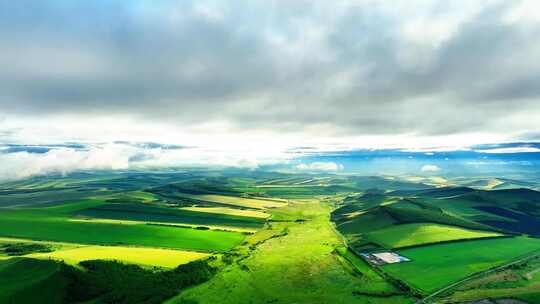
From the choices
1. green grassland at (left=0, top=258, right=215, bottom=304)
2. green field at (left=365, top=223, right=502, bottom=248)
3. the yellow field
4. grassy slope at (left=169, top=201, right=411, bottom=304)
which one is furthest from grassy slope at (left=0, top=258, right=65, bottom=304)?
green field at (left=365, top=223, right=502, bottom=248)

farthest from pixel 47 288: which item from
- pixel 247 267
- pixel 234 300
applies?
pixel 247 267

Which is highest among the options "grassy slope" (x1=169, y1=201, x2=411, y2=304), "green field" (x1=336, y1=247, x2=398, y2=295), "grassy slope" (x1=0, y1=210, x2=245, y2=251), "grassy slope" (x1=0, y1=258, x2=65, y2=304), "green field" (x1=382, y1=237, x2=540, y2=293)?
"grassy slope" (x1=0, y1=258, x2=65, y2=304)

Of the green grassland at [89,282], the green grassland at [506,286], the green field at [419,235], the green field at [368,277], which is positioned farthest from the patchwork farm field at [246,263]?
the green grassland at [506,286]

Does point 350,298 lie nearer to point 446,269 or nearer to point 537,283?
point 446,269

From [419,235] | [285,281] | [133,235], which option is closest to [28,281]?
[133,235]

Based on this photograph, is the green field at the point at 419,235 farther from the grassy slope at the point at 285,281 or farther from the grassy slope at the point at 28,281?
the grassy slope at the point at 28,281

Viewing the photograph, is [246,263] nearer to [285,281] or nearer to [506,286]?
[285,281]

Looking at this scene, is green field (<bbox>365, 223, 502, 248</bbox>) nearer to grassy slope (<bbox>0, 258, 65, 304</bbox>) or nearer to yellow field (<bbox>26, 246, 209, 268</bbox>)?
yellow field (<bbox>26, 246, 209, 268</bbox>)
